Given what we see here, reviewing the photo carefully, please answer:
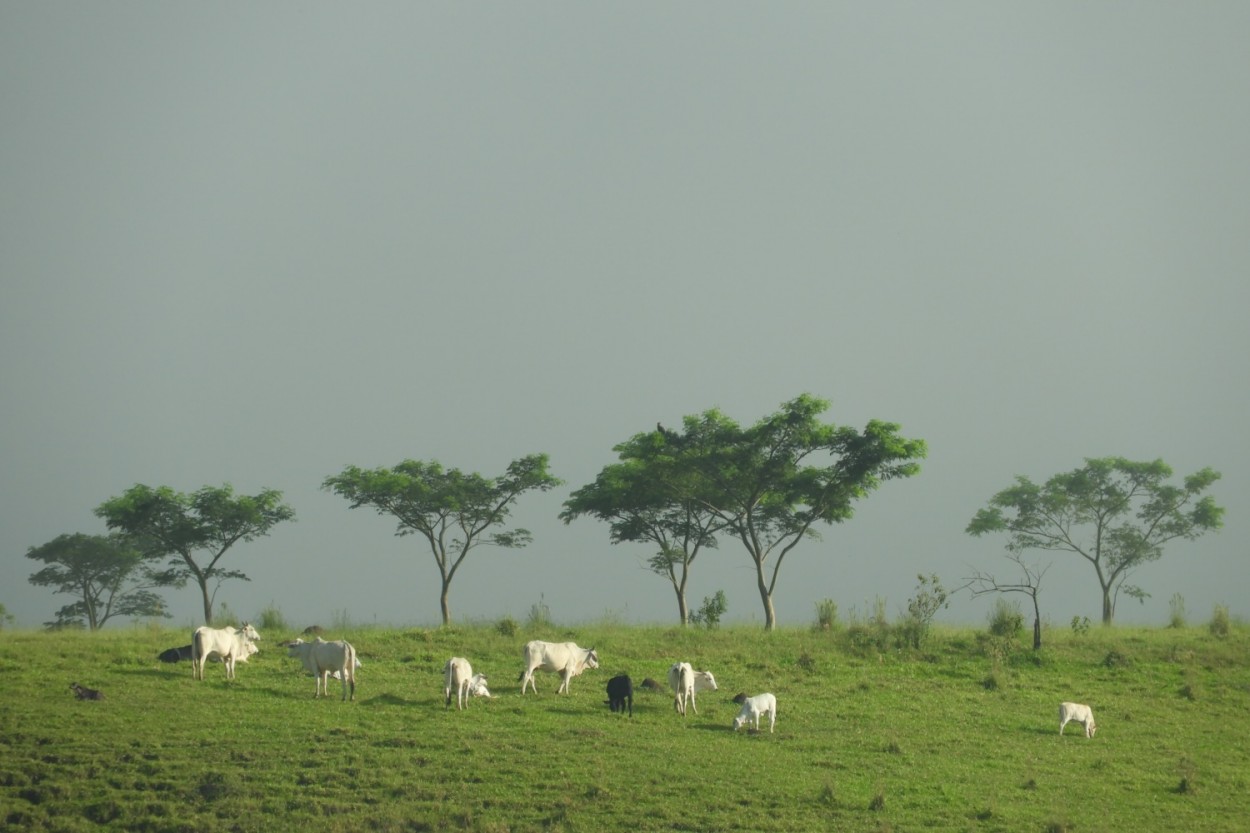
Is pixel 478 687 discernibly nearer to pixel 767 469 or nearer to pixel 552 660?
pixel 552 660

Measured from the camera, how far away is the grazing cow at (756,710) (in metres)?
23.8

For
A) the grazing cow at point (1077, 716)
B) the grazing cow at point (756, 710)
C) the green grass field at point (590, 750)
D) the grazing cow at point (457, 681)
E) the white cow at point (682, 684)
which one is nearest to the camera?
the green grass field at point (590, 750)

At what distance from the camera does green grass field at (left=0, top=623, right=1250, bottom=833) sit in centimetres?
1919

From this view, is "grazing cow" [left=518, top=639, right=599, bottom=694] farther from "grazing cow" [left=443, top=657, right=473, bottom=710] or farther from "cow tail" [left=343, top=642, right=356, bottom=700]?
"cow tail" [left=343, top=642, right=356, bottom=700]

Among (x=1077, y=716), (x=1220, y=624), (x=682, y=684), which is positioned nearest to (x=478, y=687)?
(x=682, y=684)

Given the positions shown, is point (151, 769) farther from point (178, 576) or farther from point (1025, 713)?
point (178, 576)

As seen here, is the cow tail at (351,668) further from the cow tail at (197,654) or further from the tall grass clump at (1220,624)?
the tall grass clump at (1220,624)

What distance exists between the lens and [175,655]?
2767 centimetres

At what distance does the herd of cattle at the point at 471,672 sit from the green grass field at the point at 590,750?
358 mm

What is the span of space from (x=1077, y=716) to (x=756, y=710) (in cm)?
702

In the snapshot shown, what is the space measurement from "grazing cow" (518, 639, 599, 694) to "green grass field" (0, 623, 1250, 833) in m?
0.36

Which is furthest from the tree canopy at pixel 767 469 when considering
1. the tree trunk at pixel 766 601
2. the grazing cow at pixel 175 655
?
the grazing cow at pixel 175 655

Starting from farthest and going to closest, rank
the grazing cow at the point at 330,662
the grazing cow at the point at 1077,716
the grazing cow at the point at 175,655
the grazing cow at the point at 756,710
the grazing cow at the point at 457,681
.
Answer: the grazing cow at the point at 175,655 → the grazing cow at the point at 1077,716 → the grazing cow at the point at 330,662 → the grazing cow at the point at 457,681 → the grazing cow at the point at 756,710

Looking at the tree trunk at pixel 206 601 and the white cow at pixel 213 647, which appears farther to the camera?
the tree trunk at pixel 206 601
